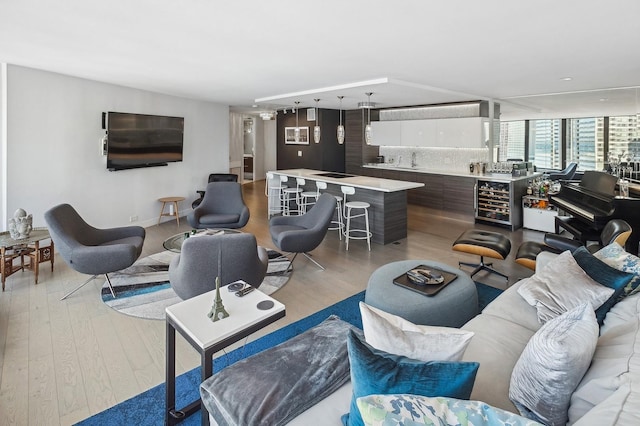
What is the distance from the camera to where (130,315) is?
3398mm

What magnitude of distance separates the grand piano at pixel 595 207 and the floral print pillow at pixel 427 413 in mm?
4069

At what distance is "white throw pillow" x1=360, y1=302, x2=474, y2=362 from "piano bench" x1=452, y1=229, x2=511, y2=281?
2.88 metres

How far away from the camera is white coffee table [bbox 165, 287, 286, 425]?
187 centimetres

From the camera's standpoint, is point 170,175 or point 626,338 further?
point 170,175

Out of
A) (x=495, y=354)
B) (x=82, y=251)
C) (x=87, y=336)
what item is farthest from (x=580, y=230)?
(x=82, y=251)

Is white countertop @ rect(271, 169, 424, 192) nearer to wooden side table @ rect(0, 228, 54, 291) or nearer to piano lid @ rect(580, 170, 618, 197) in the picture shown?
piano lid @ rect(580, 170, 618, 197)

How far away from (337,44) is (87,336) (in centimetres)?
333

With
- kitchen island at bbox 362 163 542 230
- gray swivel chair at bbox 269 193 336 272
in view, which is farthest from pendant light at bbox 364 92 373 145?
kitchen island at bbox 362 163 542 230

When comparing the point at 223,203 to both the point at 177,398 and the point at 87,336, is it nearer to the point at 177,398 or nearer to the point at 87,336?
the point at 87,336

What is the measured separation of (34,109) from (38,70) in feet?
1.70

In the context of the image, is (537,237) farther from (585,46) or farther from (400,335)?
(400,335)

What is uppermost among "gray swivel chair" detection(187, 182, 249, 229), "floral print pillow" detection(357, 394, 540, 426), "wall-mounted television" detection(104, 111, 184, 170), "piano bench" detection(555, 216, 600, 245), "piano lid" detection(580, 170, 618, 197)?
"wall-mounted television" detection(104, 111, 184, 170)

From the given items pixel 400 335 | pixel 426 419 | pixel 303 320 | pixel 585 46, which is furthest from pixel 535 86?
pixel 426 419

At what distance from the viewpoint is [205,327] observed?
1985 millimetres
